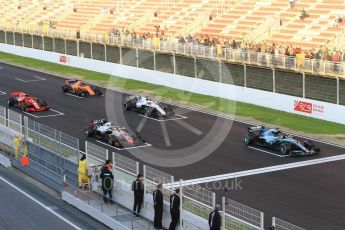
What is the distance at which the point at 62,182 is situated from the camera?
27.4 metres

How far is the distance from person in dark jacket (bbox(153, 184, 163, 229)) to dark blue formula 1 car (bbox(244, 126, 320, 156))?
13016 mm

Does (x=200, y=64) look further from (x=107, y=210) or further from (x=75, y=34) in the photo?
(x=107, y=210)

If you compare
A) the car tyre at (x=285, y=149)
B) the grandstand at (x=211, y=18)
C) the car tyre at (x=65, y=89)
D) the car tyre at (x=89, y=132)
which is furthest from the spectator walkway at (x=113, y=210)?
the grandstand at (x=211, y=18)

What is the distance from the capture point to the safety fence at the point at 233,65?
43.0 metres

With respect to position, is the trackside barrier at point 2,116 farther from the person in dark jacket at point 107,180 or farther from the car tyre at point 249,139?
the car tyre at point 249,139

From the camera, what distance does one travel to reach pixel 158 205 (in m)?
21.4

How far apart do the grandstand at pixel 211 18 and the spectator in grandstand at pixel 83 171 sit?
29990 mm

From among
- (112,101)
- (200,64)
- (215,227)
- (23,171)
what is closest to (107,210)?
(215,227)

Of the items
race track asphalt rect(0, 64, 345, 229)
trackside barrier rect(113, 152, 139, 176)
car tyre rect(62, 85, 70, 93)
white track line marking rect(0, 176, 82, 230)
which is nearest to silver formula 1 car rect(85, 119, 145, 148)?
race track asphalt rect(0, 64, 345, 229)

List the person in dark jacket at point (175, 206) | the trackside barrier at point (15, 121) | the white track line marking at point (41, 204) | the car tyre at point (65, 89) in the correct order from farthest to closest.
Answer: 1. the car tyre at point (65, 89)
2. the trackside barrier at point (15, 121)
3. the white track line marking at point (41, 204)
4. the person in dark jacket at point (175, 206)

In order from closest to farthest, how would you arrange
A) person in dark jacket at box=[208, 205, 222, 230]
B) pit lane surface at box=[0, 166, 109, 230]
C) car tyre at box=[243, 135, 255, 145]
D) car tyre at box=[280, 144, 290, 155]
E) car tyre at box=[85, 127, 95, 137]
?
person in dark jacket at box=[208, 205, 222, 230], pit lane surface at box=[0, 166, 109, 230], car tyre at box=[280, 144, 290, 155], car tyre at box=[243, 135, 255, 145], car tyre at box=[85, 127, 95, 137]

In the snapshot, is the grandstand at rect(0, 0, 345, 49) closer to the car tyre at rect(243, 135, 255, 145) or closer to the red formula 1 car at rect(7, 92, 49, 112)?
the car tyre at rect(243, 135, 255, 145)

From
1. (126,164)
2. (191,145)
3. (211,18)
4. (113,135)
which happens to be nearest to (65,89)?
(113,135)

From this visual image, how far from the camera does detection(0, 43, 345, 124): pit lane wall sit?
42.2m
